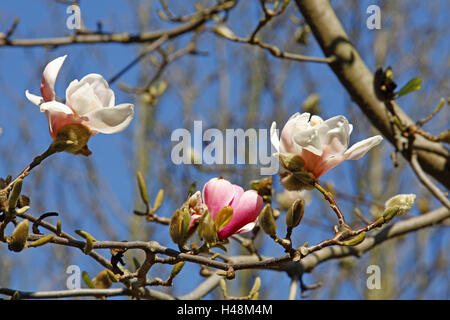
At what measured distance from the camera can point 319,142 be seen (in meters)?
0.81

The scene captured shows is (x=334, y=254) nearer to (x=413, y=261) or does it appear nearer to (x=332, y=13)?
(x=332, y=13)

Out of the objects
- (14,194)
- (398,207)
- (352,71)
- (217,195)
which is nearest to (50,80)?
(14,194)

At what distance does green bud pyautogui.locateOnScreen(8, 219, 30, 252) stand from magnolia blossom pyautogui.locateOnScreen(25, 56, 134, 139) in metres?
0.16

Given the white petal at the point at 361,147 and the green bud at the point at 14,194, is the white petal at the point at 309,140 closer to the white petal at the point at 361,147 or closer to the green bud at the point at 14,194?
the white petal at the point at 361,147

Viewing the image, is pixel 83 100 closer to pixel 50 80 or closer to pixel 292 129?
pixel 50 80

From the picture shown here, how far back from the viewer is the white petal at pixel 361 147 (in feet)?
2.70

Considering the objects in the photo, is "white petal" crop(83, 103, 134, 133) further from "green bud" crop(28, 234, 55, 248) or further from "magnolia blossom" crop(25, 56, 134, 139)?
"green bud" crop(28, 234, 55, 248)

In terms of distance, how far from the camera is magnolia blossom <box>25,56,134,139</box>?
30.9 inches

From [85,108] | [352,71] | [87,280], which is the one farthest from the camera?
[352,71]

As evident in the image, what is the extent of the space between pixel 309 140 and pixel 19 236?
0.39 m

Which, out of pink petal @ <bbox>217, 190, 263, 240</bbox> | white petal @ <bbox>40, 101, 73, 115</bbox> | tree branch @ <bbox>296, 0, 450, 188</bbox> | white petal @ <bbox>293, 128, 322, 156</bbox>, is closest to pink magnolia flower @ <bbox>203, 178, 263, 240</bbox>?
pink petal @ <bbox>217, 190, 263, 240</bbox>
